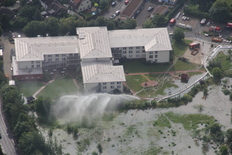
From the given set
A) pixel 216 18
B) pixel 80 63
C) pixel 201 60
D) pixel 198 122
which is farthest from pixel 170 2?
pixel 198 122

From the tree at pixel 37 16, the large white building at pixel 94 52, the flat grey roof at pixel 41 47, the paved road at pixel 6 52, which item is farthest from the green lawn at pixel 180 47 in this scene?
the paved road at pixel 6 52

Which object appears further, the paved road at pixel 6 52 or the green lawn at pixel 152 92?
the paved road at pixel 6 52

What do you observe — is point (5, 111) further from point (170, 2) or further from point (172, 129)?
point (170, 2)

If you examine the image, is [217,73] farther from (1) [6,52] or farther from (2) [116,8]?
(1) [6,52]

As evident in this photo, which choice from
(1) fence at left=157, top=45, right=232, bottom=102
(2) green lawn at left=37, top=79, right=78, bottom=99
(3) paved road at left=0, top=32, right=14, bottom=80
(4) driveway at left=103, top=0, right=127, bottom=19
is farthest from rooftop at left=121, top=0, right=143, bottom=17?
(3) paved road at left=0, top=32, right=14, bottom=80

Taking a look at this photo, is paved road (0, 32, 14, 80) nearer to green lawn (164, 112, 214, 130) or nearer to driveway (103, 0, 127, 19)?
driveway (103, 0, 127, 19)

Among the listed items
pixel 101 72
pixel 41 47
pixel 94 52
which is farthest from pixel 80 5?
pixel 101 72

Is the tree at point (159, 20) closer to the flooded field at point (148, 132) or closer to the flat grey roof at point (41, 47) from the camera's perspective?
the flat grey roof at point (41, 47)
